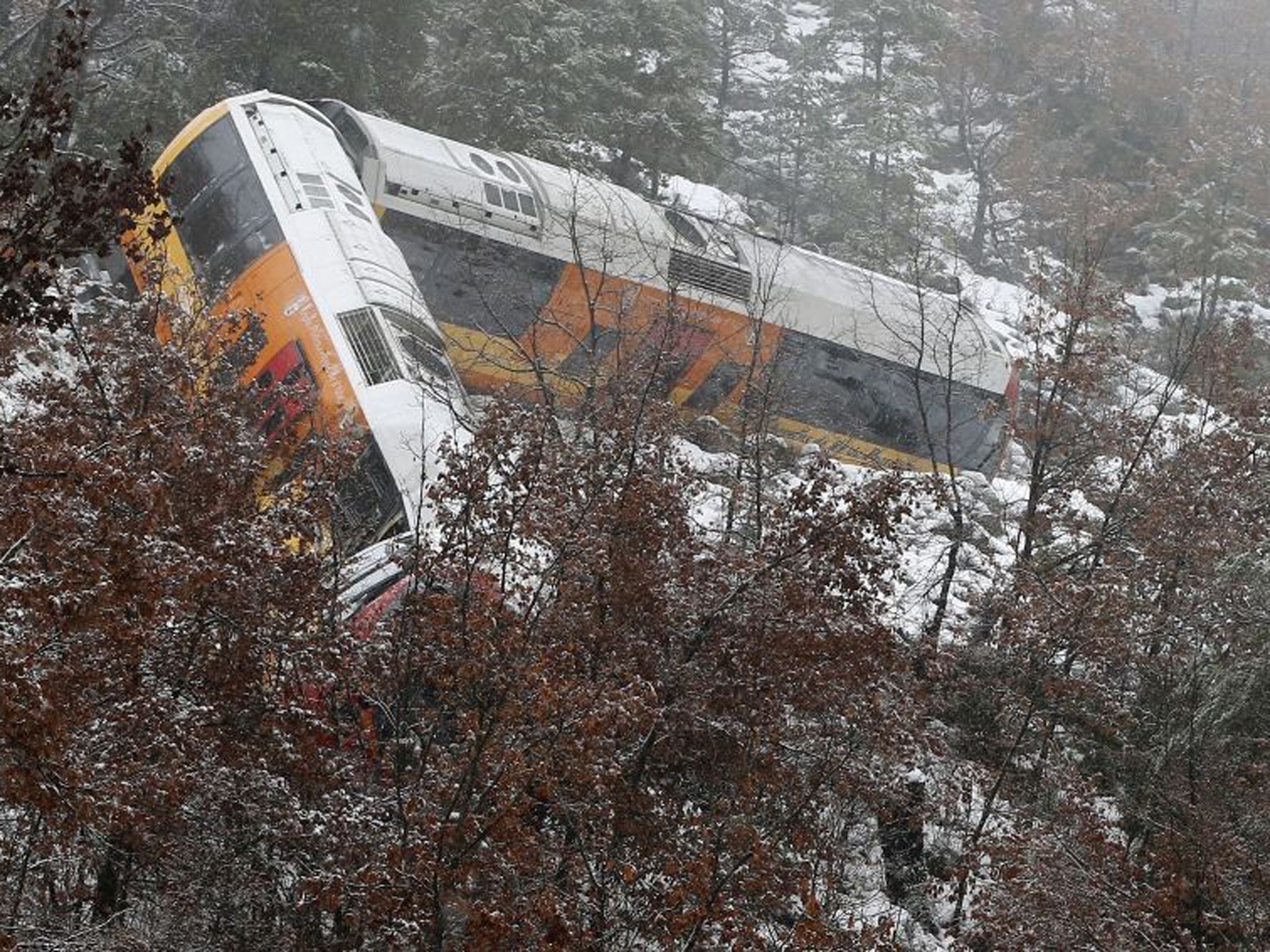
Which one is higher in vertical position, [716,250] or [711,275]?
[716,250]

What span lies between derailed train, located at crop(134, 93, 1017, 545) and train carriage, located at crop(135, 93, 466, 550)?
1.4 inches

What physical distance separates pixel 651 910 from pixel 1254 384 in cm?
2173

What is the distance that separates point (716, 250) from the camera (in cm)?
2312

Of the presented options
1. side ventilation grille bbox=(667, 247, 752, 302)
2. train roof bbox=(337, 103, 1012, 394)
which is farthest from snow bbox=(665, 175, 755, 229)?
side ventilation grille bbox=(667, 247, 752, 302)

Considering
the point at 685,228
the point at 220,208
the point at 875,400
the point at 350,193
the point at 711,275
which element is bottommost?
the point at 875,400

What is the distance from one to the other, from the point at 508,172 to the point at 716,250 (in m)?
3.65

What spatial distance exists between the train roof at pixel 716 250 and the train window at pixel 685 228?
0.08 ft

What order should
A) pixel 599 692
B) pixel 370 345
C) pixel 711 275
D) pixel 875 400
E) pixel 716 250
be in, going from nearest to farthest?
pixel 599 692 < pixel 370 345 < pixel 711 275 < pixel 716 250 < pixel 875 400

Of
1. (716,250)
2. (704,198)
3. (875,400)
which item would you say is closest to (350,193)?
(716,250)

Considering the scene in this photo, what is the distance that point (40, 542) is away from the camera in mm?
6957

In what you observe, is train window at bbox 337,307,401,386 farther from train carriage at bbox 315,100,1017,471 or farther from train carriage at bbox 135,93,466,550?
train carriage at bbox 315,100,1017,471

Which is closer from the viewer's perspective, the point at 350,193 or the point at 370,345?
the point at 370,345

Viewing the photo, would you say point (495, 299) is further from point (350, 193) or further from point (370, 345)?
point (370, 345)

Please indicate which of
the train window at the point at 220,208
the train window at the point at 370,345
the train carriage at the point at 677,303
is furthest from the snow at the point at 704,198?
the train window at the point at 370,345
